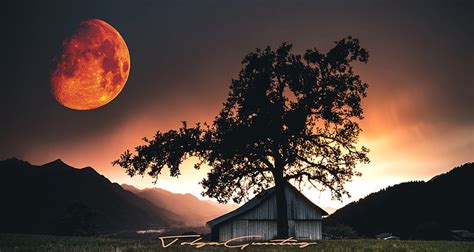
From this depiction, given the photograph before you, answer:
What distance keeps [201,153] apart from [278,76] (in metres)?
8.18

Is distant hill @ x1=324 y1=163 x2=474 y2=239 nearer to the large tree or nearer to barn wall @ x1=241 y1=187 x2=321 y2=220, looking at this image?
barn wall @ x1=241 y1=187 x2=321 y2=220

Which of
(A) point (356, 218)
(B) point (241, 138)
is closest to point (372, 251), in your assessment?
(B) point (241, 138)

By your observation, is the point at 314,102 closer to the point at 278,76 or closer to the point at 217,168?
the point at 278,76

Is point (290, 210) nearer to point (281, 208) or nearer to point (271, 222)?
point (271, 222)

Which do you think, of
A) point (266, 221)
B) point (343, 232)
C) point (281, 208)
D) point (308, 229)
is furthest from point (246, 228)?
point (343, 232)

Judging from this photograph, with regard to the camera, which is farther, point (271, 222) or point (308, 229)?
point (308, 229)

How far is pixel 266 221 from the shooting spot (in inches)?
1981

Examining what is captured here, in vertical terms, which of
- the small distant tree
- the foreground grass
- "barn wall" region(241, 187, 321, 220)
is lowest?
the small distant tree

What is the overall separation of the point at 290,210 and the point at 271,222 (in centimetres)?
335

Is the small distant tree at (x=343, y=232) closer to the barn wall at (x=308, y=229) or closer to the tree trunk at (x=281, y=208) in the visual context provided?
the barn wall at (x=308, y=229)

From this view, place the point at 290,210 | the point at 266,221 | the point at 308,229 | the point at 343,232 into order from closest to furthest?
1. the point at 266,221
2. the point at 290,210
3. the point at 308,229
4. the point at 343,232

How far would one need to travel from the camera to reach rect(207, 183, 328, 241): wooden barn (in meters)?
49.6

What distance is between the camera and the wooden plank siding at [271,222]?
49.7 m

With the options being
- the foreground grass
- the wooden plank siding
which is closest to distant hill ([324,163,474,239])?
the wooden plank siding
